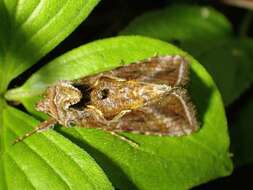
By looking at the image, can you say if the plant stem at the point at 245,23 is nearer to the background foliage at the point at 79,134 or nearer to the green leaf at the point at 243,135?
the green leaf at the point at 243,135

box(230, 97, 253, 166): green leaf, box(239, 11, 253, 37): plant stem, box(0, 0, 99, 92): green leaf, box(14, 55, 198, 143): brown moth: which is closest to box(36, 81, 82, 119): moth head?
box(14, 55, 198, 143): brown moth

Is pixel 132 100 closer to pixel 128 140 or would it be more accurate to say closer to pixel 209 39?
pixel 128 140

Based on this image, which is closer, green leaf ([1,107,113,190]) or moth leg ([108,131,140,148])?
green leaf ([1,107,113,190])

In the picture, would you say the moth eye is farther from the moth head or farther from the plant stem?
the plant stem

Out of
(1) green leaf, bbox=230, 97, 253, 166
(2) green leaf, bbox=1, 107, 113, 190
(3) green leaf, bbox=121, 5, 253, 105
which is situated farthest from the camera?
(1) green leaf, bbox=230, 97, 253, 166

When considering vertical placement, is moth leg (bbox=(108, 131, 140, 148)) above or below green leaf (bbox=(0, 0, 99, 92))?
below

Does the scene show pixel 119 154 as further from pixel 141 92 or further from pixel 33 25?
pixel 33 25
